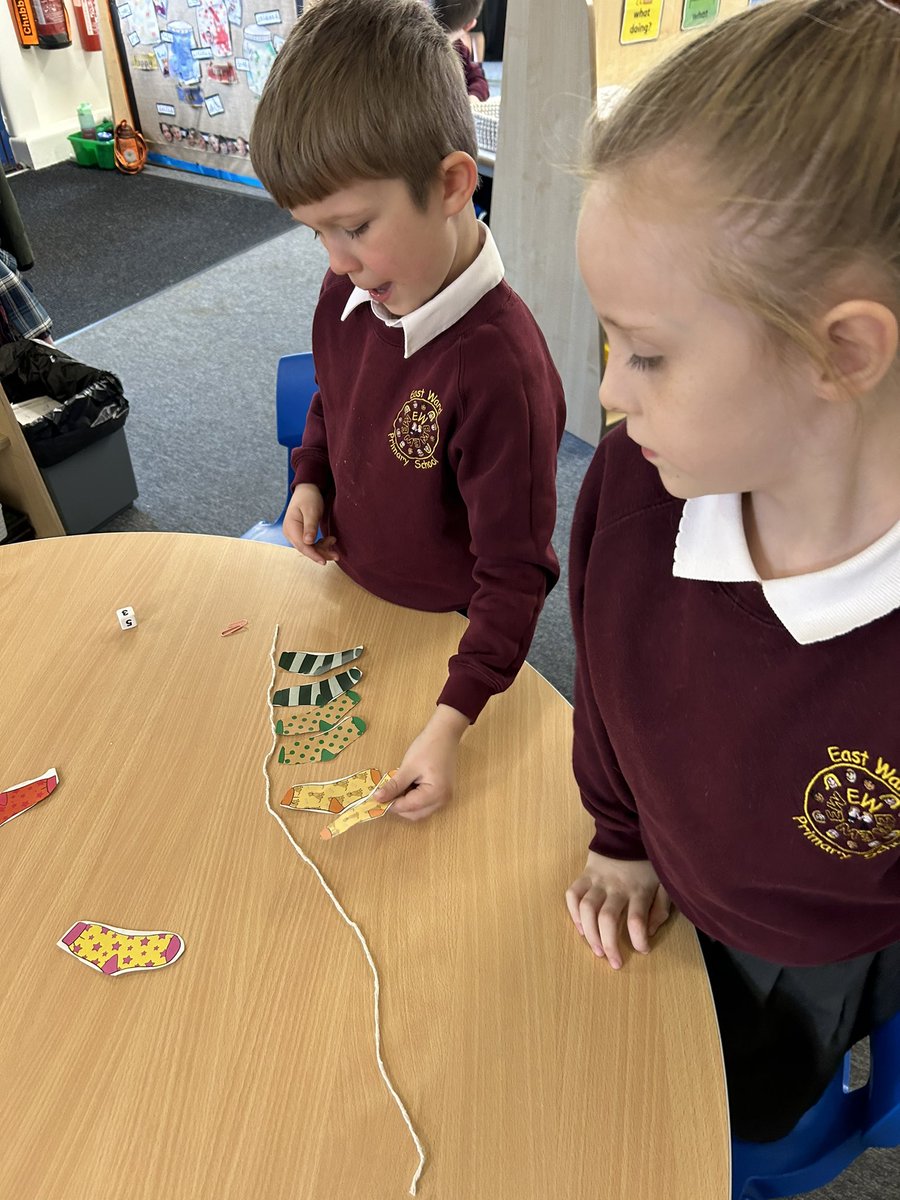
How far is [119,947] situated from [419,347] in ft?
2.07

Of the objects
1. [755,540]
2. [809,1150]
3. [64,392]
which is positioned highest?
[755,540]

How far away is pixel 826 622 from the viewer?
20.7 inches

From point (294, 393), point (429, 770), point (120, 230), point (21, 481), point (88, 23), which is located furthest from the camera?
point (88, 23)

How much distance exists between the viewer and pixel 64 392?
2172mm

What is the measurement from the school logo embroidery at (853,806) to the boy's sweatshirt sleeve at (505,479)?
1.17 ft

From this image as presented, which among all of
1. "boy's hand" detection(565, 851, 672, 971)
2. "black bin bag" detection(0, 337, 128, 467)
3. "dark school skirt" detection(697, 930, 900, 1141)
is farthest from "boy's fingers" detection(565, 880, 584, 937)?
"black bin bag" detection(0, 337, 128, 467)

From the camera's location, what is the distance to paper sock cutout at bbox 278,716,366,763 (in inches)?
33.4

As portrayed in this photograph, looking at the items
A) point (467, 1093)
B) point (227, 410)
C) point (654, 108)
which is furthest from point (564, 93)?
point (467, 1093)

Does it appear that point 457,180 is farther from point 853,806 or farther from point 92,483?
point 92,483

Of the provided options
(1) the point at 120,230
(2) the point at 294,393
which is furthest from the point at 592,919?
(1) the point at 120,230

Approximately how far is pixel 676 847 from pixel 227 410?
2.40 m

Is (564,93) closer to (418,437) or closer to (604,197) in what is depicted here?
(418,437)

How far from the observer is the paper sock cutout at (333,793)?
2.62 ft

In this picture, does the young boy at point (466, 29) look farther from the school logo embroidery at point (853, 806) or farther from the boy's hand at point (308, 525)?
the school logo embroidery at point (853, 806)
